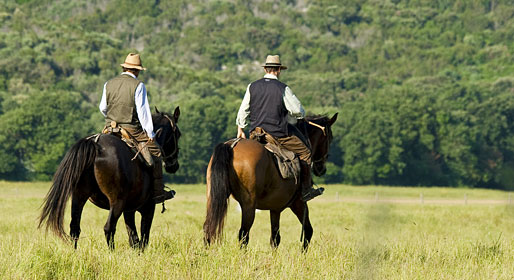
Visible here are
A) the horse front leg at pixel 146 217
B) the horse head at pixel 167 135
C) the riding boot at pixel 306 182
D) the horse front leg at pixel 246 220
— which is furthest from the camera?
the horse head at pixel 167 135

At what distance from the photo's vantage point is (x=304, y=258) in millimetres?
8430

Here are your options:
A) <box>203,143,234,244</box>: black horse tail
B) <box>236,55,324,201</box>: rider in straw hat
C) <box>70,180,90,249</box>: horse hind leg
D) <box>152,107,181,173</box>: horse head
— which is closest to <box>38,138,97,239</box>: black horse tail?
<box>70,180,90,249</box>: horse hind leg

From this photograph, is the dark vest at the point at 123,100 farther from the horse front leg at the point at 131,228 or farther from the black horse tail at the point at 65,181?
the horse front leg at the point at 131,228

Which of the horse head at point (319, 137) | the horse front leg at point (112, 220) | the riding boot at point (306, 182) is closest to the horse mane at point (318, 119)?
the horse head at point (319, 137)

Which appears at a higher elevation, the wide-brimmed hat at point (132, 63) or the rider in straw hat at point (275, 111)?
the wide-brimmed hat at point (132, 63)

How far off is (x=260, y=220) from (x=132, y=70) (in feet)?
54.9

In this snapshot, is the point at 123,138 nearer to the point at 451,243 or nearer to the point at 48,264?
the point at 48,264

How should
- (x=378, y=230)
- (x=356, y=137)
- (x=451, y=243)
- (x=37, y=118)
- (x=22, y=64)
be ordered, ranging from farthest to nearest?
1. (x=22, y=64)
2. (x=356, y=137)
3. (x=37, y=118)
4. (x=451, y=243)
5. (x=378, y=230)

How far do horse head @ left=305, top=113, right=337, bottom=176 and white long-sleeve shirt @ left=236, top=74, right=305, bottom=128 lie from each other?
0.91 meters

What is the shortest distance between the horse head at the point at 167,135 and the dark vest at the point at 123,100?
30.1 inches

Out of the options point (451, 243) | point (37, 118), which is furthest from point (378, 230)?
point (37, 118)

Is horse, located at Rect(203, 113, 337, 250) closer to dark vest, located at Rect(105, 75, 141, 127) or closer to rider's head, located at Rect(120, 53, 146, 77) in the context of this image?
dark vest, located at Rect(105, 75, 141, 127)

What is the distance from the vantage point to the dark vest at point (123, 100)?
385 inches

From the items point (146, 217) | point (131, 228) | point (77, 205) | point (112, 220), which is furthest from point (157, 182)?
point (77, 205)
